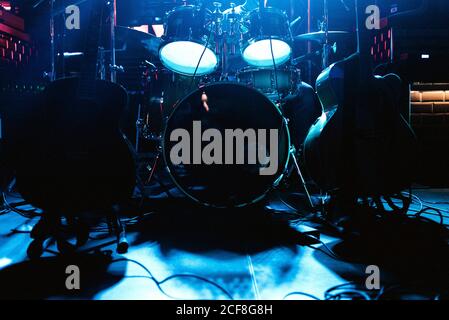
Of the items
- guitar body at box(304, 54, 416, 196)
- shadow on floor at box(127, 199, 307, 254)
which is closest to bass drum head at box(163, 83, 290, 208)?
shadow on floor at box(127, 199, 307, 254)

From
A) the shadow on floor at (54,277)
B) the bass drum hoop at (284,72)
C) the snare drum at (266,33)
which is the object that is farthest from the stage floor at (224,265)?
the snare drum at (266,33)

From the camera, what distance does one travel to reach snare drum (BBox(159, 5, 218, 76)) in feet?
8.28

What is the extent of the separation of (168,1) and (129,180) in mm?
4092

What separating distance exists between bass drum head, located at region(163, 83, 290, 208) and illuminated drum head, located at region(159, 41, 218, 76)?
2.36ft

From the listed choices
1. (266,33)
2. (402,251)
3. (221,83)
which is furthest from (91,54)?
(402,251)

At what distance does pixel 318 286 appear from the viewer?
48.8 inches

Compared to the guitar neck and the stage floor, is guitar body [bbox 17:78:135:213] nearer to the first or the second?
the guitar neck

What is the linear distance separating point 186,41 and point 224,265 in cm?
179

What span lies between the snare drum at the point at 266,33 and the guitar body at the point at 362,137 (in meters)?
0.73

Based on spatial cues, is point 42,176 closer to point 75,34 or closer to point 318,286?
point 318,286

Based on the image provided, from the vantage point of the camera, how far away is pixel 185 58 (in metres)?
2.81

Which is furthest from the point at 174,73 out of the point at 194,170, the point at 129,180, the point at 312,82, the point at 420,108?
the point at 420,108

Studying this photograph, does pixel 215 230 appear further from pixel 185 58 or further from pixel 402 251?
pixel 185 58

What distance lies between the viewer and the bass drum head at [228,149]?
2066 millimetres
